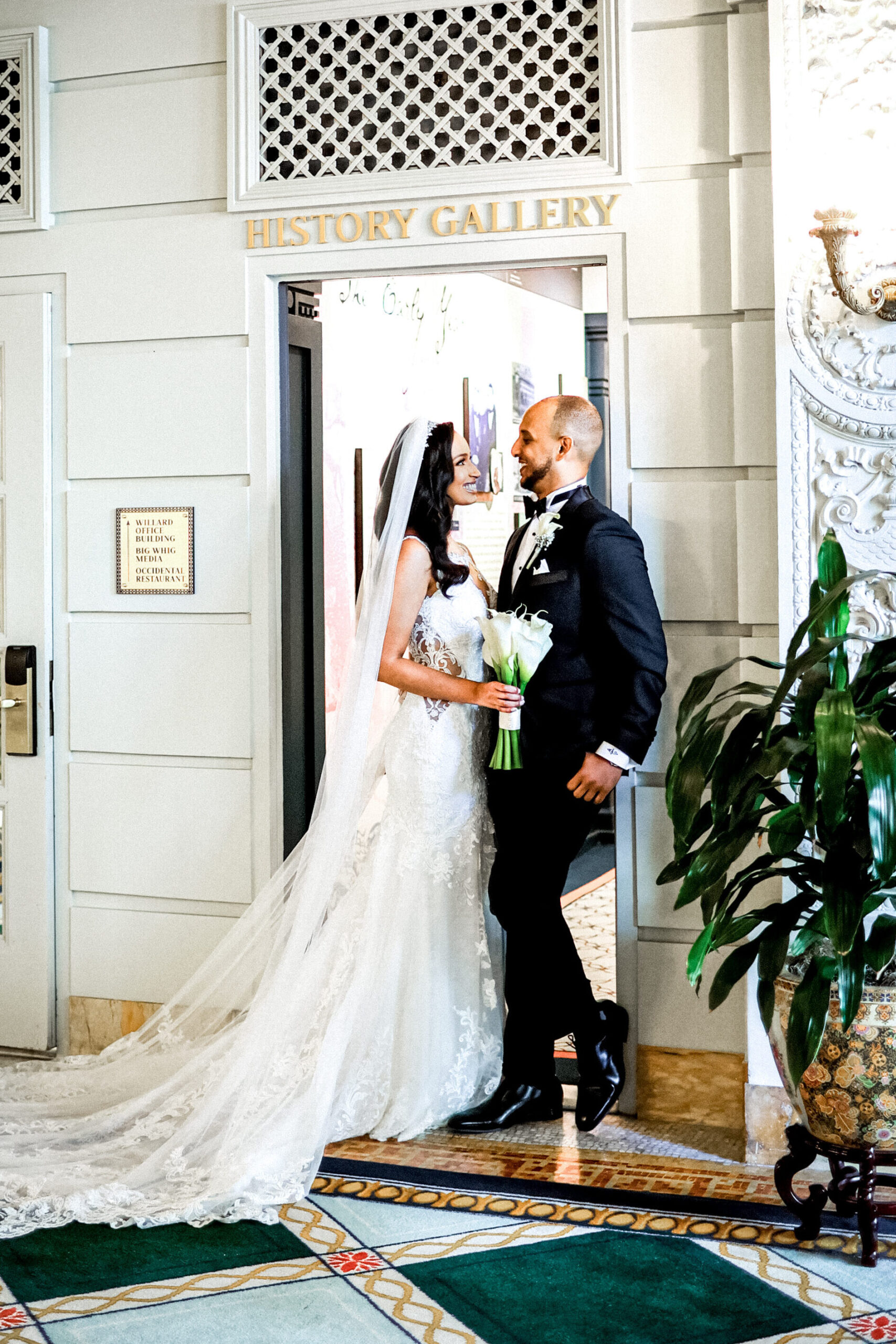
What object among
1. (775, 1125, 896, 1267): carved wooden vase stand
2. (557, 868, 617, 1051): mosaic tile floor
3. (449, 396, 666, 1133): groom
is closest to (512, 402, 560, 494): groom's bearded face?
(449, 396, 666, 1133): groom

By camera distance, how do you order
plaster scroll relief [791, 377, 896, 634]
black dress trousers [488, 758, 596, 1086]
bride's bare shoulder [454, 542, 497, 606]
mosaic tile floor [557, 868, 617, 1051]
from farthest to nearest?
mosaic tile floor [557, 868, 617, 1051], bride's bare shoulder [454, 542, 497, 606], black dress trousers [488, 758, 596, 1086], plaster scroll relief [791, 377, 896, 634]

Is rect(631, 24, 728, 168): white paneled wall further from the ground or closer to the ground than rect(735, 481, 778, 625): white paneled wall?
further from the ground

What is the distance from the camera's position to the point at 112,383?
13.3 feet

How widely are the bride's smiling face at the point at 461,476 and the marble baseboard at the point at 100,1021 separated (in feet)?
5.77

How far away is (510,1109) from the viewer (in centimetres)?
352

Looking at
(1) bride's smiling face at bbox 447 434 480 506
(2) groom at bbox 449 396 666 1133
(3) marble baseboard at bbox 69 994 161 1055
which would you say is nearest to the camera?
(2) groom at bbox 449 396 666 1133

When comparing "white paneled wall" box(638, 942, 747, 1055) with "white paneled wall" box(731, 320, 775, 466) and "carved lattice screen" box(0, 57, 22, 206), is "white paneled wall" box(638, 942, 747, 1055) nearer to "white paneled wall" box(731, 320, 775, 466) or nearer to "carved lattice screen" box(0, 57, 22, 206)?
"white paneled wall" box(731, 320, 775, 466)

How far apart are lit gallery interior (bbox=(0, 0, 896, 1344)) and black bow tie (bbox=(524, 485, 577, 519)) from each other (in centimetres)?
2

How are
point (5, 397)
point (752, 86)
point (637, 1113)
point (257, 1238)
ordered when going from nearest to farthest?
point (257, 1238) < point (752, 86) < point (637, 1113) < point (5, 397)

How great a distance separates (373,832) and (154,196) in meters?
1.98

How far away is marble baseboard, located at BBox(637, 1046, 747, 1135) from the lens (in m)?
3.52

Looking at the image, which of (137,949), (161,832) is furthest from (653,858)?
(137,949)

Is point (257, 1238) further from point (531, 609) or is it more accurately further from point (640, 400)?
point (640, 400)

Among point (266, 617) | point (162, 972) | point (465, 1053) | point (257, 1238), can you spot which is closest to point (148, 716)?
point (266, 617)
